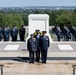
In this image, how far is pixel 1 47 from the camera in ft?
73.3

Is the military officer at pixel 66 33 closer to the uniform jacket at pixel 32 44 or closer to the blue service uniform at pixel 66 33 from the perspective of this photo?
the blue service uniform at pixel 66 33

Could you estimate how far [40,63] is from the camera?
56.7 ft

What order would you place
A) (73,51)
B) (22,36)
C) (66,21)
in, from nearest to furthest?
(73,51) → (22,36) → (66,21)

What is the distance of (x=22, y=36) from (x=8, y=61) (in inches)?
321

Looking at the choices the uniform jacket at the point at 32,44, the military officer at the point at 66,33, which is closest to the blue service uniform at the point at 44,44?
the uniform jacket at the point at 32,44

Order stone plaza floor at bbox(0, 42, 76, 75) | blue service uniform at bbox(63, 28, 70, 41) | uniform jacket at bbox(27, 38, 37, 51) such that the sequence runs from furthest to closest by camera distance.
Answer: blue service uniform at bbox(63, 28, 70, 41), uniform jacket at bbox(27, 38, 37, 51), stone plaza floor at bbox(0, 42, 76, 75)

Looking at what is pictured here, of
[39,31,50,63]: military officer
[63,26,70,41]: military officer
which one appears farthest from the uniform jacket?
[63,26,70,41]: military officer

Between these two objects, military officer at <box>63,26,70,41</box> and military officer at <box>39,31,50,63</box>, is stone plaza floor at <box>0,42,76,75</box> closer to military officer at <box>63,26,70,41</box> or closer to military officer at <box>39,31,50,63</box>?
military officer at <box>39,31,50,63</box>

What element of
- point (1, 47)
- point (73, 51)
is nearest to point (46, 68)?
point (73, 51)

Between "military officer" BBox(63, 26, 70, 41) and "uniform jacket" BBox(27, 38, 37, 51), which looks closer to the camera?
"uniform jacket" BBox(27, 38, 37, 51)

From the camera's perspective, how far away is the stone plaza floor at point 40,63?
15562mm

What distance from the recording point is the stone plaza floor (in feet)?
51.1

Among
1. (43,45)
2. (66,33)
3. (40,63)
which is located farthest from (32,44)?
(66,33)

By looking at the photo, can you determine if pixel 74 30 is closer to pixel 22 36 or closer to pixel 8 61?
pixel 22 36
